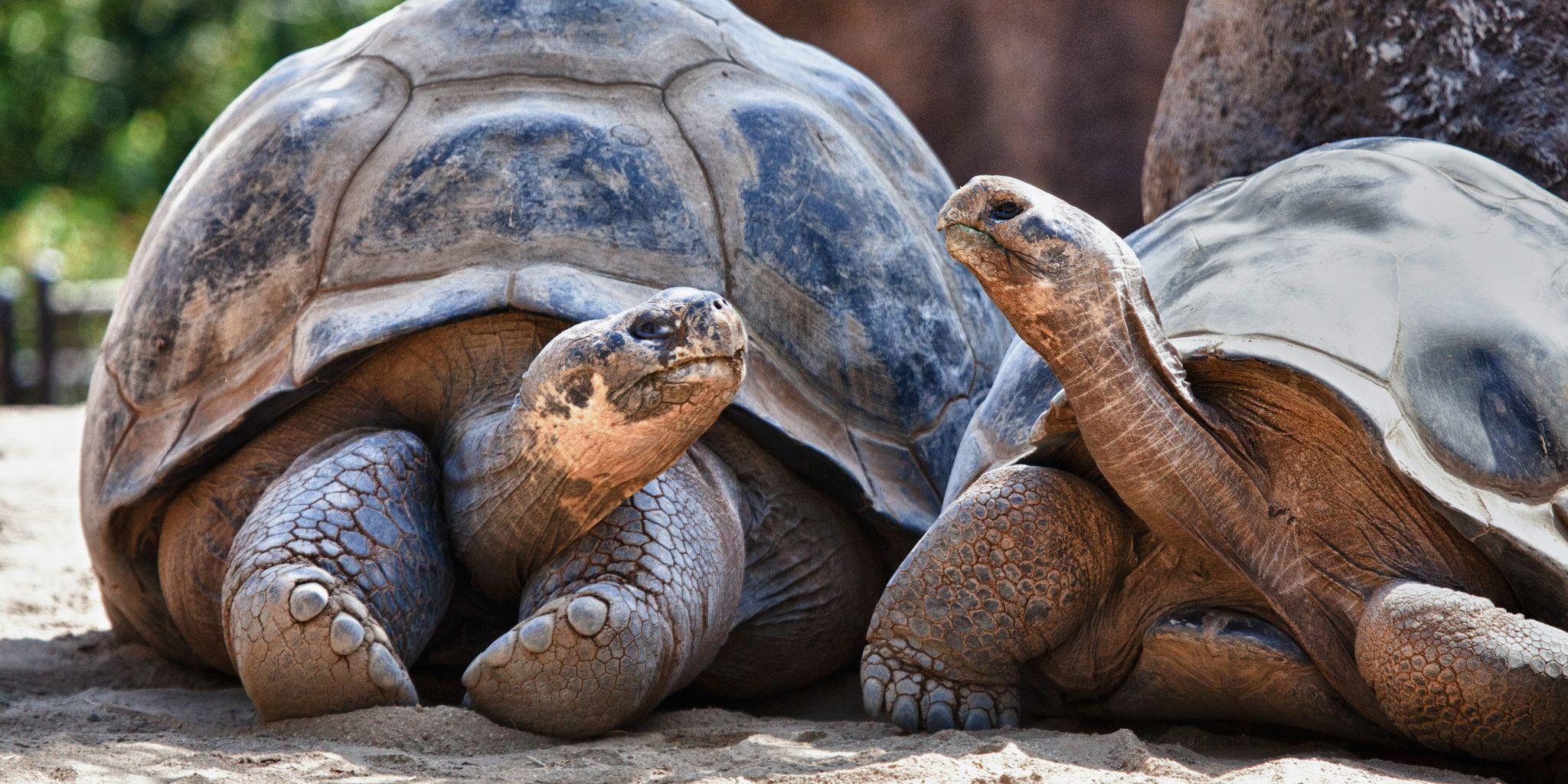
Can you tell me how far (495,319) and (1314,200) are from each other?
5.33 feet

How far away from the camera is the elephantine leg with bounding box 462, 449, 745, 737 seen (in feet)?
8.31

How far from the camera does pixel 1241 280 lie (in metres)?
2.82

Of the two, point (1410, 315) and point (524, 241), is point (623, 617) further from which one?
point (1410, 315)

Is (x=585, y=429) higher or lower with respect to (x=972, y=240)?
lower

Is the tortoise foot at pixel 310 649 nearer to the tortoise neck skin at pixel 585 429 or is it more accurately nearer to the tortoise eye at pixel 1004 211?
the tortoise neck skin at pixel 585 429

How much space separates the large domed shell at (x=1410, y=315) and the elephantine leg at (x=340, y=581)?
3.47 ft

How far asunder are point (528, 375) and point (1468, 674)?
1545 mm

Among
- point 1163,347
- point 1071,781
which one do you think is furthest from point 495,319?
point 1071,781

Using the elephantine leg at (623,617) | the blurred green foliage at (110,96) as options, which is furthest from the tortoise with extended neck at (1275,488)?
the blurred green foliage at (110,96)

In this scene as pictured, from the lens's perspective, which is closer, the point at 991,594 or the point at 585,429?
the point at 585,429

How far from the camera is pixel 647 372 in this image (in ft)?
8.03

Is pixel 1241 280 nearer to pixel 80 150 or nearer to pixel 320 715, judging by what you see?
pixel 320 715

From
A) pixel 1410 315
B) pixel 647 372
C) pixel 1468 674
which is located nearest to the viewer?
pixel 1468 674

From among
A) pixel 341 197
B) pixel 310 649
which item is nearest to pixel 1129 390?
pixel 310 649
